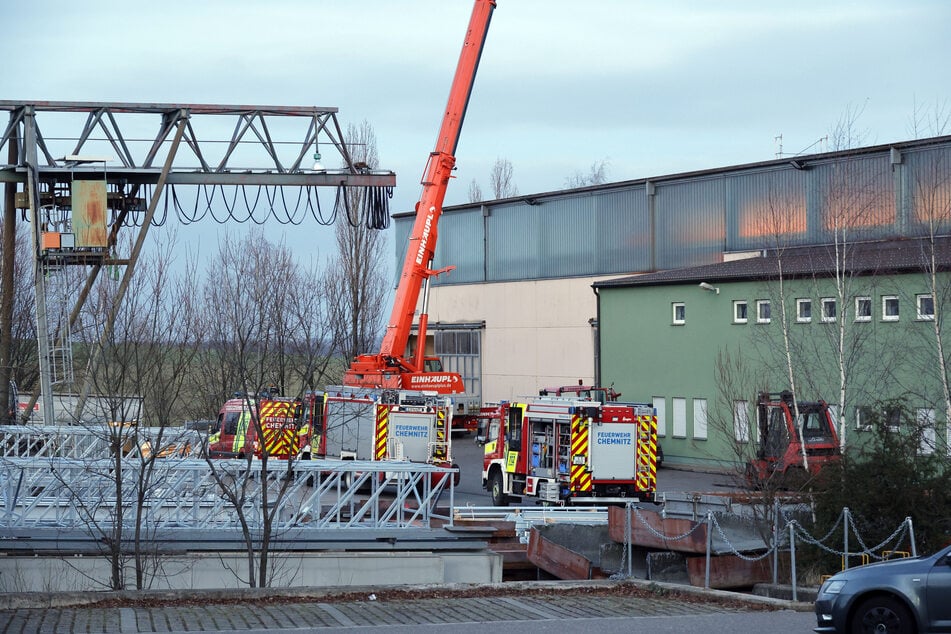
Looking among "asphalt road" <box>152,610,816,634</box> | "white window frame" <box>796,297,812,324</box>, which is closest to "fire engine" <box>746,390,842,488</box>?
"white window frame" <box>796,297,812,324</box>

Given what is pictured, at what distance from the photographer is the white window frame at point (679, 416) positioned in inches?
1511

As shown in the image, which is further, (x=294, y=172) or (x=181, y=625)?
(x=294, y=172)

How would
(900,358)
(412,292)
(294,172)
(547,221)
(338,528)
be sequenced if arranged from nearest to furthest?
(338,528) → (294,172) → (900,358) → (412,292) → (547,221)

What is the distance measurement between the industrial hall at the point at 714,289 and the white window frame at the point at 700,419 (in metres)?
0.07

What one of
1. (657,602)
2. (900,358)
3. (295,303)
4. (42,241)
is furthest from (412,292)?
(657,602)

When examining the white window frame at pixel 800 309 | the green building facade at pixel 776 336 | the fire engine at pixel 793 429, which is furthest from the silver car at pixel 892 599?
the white window frame at pixel 800 309

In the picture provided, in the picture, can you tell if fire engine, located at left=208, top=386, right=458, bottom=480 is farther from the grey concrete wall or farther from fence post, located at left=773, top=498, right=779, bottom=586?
fence post, located at left=773, top=498, right=779, bottom=586

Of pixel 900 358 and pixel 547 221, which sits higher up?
pixel 547 221

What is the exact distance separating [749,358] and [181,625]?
1033 inches

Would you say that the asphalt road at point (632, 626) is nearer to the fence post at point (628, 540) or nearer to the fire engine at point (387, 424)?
the fence post at point (628, 540)

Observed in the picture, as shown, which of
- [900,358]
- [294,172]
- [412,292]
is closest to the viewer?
[294,172]

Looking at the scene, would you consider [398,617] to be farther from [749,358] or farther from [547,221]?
[547,221]

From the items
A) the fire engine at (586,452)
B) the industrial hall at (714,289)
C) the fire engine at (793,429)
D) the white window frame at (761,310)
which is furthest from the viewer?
the white window frame at (761,310)

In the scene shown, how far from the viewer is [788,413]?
2733 centimetres
